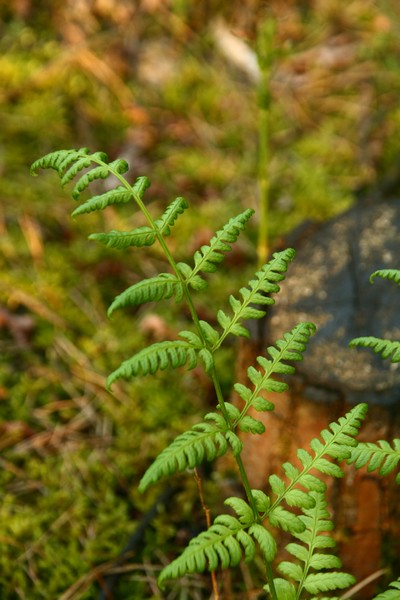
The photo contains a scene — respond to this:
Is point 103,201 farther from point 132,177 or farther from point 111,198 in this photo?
point 132,177

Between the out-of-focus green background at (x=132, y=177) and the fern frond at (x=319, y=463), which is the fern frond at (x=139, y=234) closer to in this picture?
the fern frond at (x=319, y=463)

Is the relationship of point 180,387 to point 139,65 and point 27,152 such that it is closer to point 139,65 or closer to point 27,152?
point 27,152

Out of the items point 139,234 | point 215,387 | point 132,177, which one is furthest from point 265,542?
point 132,177

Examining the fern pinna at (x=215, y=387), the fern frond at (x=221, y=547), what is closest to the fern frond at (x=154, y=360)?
the fern pinna at (x=215, y=387)

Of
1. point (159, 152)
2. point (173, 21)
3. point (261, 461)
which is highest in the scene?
point (173, 21)

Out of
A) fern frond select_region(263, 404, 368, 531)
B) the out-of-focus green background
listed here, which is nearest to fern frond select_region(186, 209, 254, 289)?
fern frond select_region(263, 404, 368, 531)

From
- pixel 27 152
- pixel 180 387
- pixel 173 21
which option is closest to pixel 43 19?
pixel 173 21
